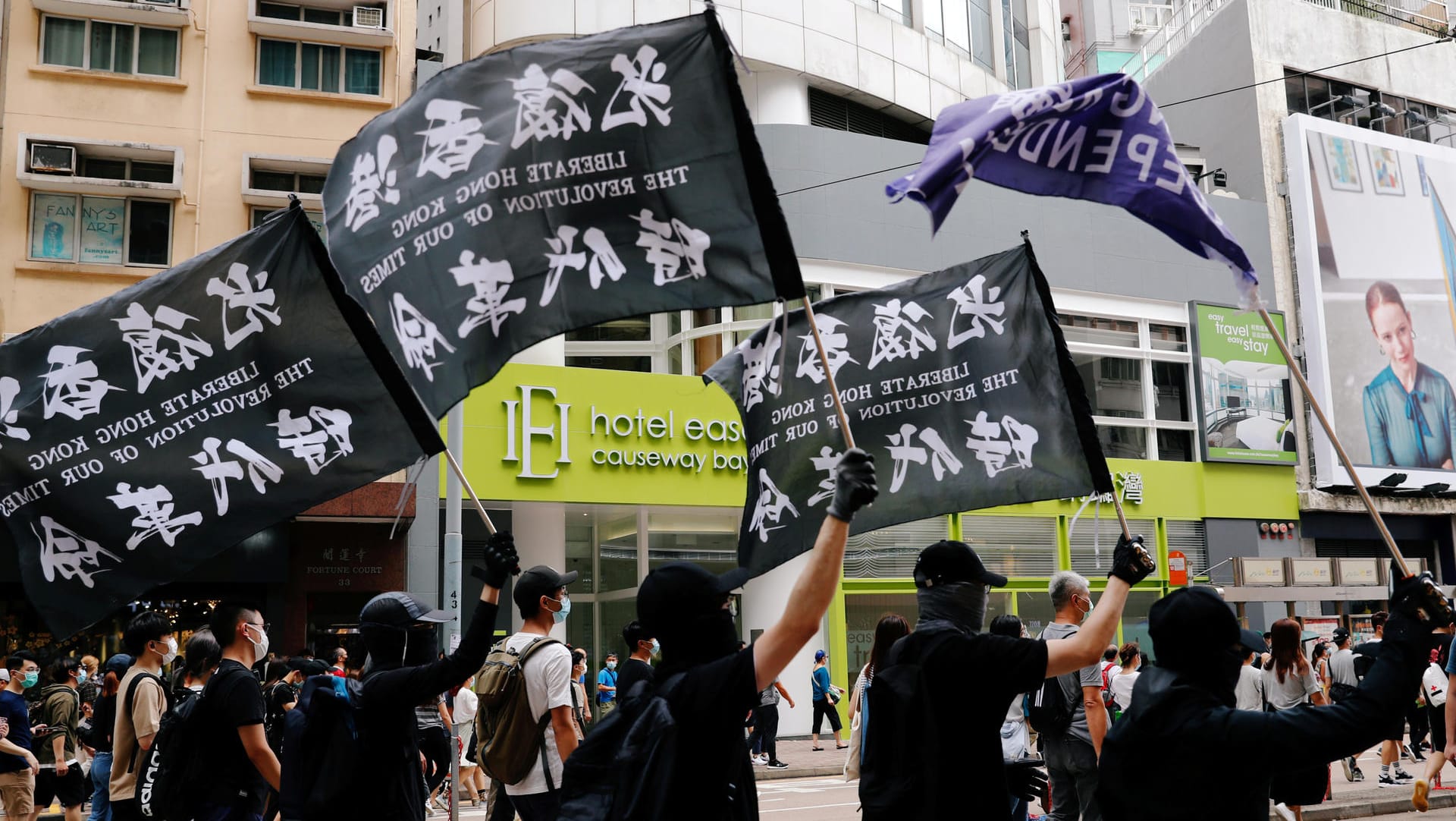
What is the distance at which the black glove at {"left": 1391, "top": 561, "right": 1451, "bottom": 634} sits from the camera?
3.38 m

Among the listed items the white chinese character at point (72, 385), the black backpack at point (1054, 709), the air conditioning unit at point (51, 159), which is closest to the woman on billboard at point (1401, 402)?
the black backpack at point (1054, 709)

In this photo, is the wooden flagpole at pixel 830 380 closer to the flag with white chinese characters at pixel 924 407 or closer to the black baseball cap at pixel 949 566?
the black baseball cap at pixel 949 566

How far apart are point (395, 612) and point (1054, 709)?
13.6ft

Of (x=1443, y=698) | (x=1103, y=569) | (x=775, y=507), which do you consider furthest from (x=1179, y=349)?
(x=775, y=507)

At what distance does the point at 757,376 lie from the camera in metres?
7.51

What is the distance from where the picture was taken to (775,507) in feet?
23.7

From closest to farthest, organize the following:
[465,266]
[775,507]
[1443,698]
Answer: [465,266]
[775,507]
[1443,698]

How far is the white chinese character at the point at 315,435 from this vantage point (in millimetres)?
5898

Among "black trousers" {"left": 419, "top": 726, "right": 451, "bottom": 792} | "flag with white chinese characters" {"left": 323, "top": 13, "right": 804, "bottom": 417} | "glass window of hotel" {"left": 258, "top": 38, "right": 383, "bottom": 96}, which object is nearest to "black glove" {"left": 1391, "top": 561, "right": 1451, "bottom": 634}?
"flag with white chinese characters" {"left": 323, "top": 13, "right": 804, "bottom": 417}

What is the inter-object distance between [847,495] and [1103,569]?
25.4 metres

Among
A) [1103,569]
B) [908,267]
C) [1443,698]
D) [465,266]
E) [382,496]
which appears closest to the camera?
[465,266]

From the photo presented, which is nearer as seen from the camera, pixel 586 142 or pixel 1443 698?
pixel 586 142

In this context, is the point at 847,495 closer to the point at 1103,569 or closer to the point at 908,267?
the point at 908,267

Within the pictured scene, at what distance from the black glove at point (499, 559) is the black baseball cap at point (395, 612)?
0.30 meters
